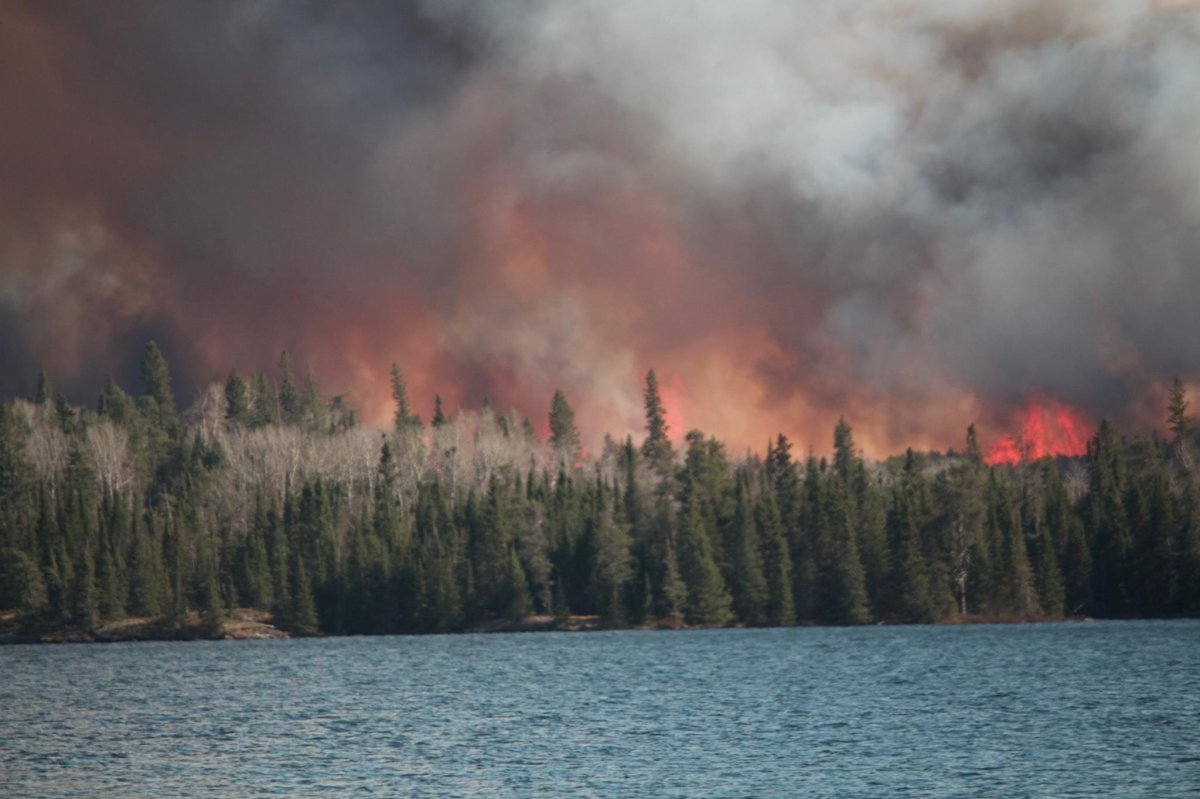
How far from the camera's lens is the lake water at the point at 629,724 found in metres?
54.6

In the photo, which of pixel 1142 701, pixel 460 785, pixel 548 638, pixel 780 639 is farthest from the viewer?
pixel 548 638

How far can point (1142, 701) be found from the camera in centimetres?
8225

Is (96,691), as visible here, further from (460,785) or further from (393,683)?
(460,785)

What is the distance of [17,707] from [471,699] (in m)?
33.1

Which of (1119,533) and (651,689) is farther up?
(1119,533)

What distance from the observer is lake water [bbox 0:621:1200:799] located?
54.6m

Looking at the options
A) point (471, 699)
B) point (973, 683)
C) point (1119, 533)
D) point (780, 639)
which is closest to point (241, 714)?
point (471, 699)

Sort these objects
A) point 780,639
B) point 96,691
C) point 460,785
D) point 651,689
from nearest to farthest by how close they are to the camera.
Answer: point 460,785
point 651,689
point 96,691
point 780,639

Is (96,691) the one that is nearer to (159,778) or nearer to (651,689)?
(651,689)

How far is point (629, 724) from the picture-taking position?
76250 mm

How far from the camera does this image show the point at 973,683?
9975cm

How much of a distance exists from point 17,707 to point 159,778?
4248 centimetres

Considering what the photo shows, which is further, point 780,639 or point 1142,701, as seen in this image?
point 780,639

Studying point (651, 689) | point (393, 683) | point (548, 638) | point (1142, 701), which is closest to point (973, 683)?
point (1142, 701)
